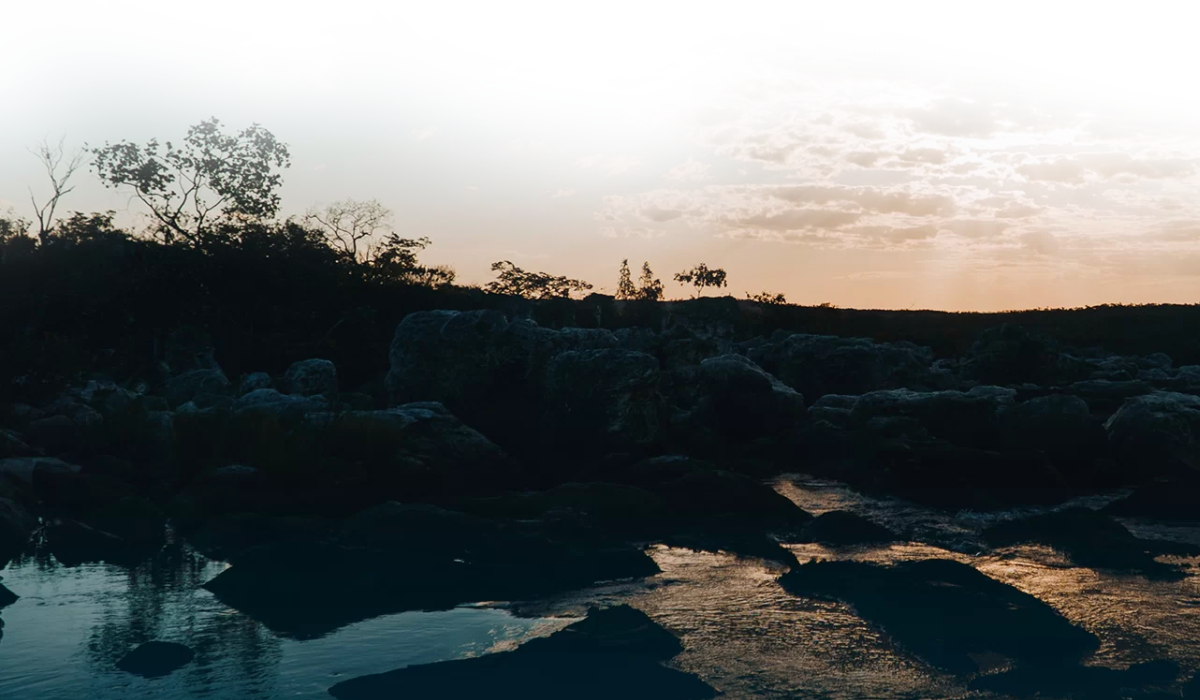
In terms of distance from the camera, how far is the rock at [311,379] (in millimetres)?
19781

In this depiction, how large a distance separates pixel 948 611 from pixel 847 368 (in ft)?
53.6

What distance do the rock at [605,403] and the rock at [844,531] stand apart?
5132 mm

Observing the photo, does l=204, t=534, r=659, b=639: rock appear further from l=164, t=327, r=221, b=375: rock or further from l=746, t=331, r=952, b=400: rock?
l=164, t=327, r=221, b=375: rock

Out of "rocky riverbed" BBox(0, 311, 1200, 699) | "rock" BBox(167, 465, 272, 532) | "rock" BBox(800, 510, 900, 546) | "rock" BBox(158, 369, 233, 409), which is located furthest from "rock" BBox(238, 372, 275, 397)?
"rock" BBox(800, 510, 900, 546)

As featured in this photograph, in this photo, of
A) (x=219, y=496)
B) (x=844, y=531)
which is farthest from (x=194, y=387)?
(x=844, y=531)

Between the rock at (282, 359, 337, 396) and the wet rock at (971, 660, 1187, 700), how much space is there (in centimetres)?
1541

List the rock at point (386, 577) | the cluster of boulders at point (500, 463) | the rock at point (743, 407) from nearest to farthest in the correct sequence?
1. the rock at point (386, 577)
2. the cluster of boulders at point (500, 463)
3. the rock at point (743, 407)

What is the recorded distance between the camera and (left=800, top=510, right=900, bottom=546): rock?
10.1 m

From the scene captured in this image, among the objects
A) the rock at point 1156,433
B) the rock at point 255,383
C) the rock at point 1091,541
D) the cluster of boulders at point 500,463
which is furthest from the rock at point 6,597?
the rock at point 1156,433

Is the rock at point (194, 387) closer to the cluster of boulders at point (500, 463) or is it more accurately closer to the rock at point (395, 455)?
the cluster of boulders at point (500, 463)

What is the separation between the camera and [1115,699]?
232 inches

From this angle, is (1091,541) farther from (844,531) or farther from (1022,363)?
(1022,363)

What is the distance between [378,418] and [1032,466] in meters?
9.36

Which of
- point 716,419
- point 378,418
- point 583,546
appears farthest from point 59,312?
point 583,546
